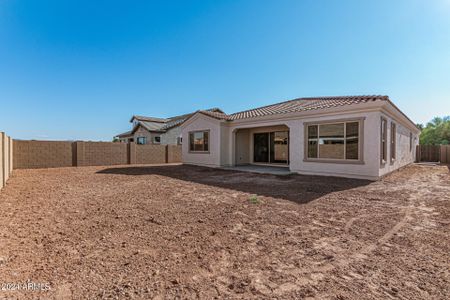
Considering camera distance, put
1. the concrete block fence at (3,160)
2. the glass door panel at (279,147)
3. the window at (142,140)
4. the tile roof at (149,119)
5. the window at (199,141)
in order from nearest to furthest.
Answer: the concrete block fence at (3,160) → the glass door panel at (279,147) → the window at (199,141) → the window at (142,140) → the tile roof at (149,119)

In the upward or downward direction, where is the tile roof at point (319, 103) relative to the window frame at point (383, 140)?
upward

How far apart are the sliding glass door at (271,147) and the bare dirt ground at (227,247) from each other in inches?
298

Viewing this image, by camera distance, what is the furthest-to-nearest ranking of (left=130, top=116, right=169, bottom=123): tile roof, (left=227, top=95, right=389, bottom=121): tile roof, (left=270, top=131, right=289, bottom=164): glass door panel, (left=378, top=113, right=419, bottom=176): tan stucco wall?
(left=130, top=116, right=169, bottom=123): tile roof, (left=270, top=131, right=289, bottom=164): glass door panel, (left=378, top=113, right=419, bottom=176): tan stucco wall, (left=227, top=95, right=389, bottom=121): tile roof

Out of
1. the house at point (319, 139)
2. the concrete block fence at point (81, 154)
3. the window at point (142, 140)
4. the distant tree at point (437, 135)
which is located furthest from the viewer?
the distant tree at point (437, 135)

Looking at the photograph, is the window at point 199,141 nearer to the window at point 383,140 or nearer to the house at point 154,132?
the window at point 383,140

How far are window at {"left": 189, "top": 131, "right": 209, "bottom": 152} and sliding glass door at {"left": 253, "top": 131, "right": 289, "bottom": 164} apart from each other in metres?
3.39

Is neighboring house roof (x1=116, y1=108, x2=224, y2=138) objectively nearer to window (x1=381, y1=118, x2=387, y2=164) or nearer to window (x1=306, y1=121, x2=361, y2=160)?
window (x1=306, y1=121, x2=361, y2=160)

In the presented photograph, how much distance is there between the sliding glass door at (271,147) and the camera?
13.3m

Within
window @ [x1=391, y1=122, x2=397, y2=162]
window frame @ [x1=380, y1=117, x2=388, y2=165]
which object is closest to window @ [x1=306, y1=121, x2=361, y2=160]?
Answer: window frame @ [x1=380, y1=117, x2=388, y2=165]

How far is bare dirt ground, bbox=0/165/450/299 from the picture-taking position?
84.7 inches

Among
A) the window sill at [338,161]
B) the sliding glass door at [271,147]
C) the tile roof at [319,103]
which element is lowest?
the window sill at [338,161]

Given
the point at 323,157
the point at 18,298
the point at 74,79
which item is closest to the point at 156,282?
the point at 18,298

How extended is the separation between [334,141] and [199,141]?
8966 millimetres

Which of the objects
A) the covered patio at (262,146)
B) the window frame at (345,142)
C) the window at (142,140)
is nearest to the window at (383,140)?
the window frame at (345,142)
